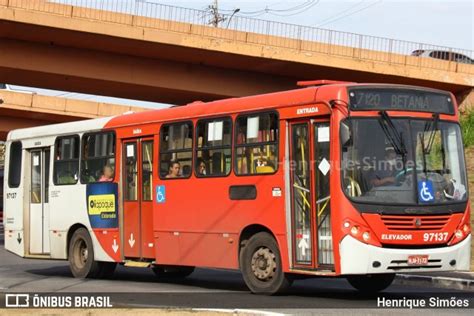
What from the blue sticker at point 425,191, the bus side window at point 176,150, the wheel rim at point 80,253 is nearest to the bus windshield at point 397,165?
the blue sticker at point 425,191

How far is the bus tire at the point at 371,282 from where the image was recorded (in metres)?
14.7

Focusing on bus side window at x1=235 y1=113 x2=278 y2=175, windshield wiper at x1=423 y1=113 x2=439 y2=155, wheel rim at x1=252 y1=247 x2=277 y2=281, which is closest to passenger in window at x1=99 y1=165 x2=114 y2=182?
bus side window at x1=235 y1=113 x2=278 y2=175

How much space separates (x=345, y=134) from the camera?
13.0 meters

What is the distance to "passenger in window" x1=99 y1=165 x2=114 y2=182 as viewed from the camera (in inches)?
701

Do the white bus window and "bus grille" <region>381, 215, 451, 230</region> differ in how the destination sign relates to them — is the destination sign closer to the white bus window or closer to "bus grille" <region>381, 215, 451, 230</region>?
"bus grille" <region>381, 215, 451, 230</region>

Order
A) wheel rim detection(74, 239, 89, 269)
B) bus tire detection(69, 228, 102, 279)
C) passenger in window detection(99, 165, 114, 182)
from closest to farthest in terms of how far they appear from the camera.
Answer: passenger in window detection(99, 165, 114, 182) < bus tire detection(69, 228, 102, 279) < wheel rim detection(74, 239, 89, 269)

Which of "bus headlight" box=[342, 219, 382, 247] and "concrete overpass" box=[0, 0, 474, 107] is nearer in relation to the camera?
"bus headlight" box=[342, 219, 382, 247]

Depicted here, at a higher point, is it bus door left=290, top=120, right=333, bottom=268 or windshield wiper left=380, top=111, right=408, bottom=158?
windshield wiper left=380, top=111, right=408, bottom=158

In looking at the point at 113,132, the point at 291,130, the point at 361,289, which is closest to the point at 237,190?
the point at 291,130

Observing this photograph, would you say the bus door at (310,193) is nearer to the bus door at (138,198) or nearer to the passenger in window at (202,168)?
the passenger in window at (202,168)

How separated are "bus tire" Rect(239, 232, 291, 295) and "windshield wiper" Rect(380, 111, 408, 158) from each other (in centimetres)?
231

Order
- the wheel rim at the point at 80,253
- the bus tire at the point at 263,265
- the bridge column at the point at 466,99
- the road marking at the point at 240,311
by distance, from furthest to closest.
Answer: the bridge column at the point at 466,99, the wheel rim at the point at 80,253, the bus tire at the point at 263,265, the road marking at the point at 240,311

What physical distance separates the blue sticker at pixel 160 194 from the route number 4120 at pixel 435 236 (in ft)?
17.1

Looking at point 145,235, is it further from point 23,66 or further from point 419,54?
point 419,54
